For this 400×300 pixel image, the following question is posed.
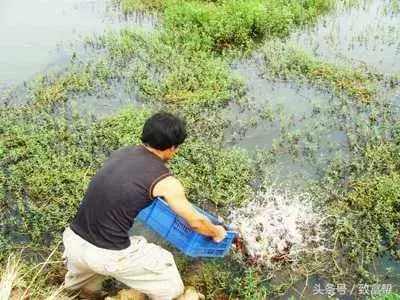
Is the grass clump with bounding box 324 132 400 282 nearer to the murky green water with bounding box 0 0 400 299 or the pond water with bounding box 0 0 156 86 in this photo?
the murky green water with bounding box 0 0 400 299

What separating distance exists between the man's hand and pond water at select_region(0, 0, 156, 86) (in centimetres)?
562

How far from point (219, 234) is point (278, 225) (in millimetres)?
1366

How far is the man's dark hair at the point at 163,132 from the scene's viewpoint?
395cm

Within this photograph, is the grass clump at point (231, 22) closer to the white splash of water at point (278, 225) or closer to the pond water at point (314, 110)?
the pond water at point (314, 110)

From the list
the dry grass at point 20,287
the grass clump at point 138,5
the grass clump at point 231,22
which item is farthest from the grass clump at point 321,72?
the dry grass at point 20,287

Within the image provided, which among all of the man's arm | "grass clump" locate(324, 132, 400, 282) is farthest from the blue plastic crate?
"grass clump" locate(324, 132, 400, 282)

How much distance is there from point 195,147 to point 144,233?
5.04 feet

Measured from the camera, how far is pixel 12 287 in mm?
4594

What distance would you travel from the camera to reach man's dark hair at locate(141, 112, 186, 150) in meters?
3.95

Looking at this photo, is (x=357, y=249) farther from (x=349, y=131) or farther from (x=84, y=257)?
(x=84, y=257)

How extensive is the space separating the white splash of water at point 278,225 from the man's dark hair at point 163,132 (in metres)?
1.83

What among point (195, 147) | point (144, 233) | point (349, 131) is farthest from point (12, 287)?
point (349, 131)

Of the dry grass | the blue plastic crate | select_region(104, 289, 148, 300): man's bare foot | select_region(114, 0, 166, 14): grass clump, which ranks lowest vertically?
select_region(104, 289, 148, 300): man's bare foot

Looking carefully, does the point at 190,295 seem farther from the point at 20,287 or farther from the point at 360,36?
the point at 360,36
